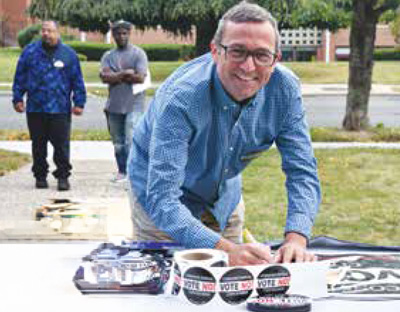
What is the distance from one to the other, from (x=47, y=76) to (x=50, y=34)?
0.42 metres

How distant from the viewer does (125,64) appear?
8578mm

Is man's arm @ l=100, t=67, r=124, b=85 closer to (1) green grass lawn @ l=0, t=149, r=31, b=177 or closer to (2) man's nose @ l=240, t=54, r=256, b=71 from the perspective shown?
(1) green grass lawn @ l=0, t=149, r=31, b=177

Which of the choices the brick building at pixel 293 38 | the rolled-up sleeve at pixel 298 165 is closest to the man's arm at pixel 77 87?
the rolled-up sleeve at pixel 298 165

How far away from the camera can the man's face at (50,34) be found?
7969 millimetres

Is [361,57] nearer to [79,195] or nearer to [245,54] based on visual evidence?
[79,195]

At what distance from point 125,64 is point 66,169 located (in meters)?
1.28

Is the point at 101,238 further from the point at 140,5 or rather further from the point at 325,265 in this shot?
Answer: the point at 140,5

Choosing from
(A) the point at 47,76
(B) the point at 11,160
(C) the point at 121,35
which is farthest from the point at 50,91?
(B) the point at 11,160

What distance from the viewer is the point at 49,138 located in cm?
833

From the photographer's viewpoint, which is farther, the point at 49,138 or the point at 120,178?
the point at 120,178

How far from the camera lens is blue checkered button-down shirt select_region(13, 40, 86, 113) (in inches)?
316

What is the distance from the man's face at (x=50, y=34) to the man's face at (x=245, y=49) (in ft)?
18.4

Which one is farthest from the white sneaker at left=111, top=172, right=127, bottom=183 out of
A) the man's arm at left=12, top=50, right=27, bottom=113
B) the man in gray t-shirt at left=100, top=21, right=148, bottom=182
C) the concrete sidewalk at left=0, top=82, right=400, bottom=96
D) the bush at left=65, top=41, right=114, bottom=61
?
the bush at left=65, top=41, right=114, bottom=61

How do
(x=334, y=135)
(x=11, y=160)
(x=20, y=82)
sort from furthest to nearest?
(x=334, y=135) → (x=11, y=160) → (x=20, y=82)
